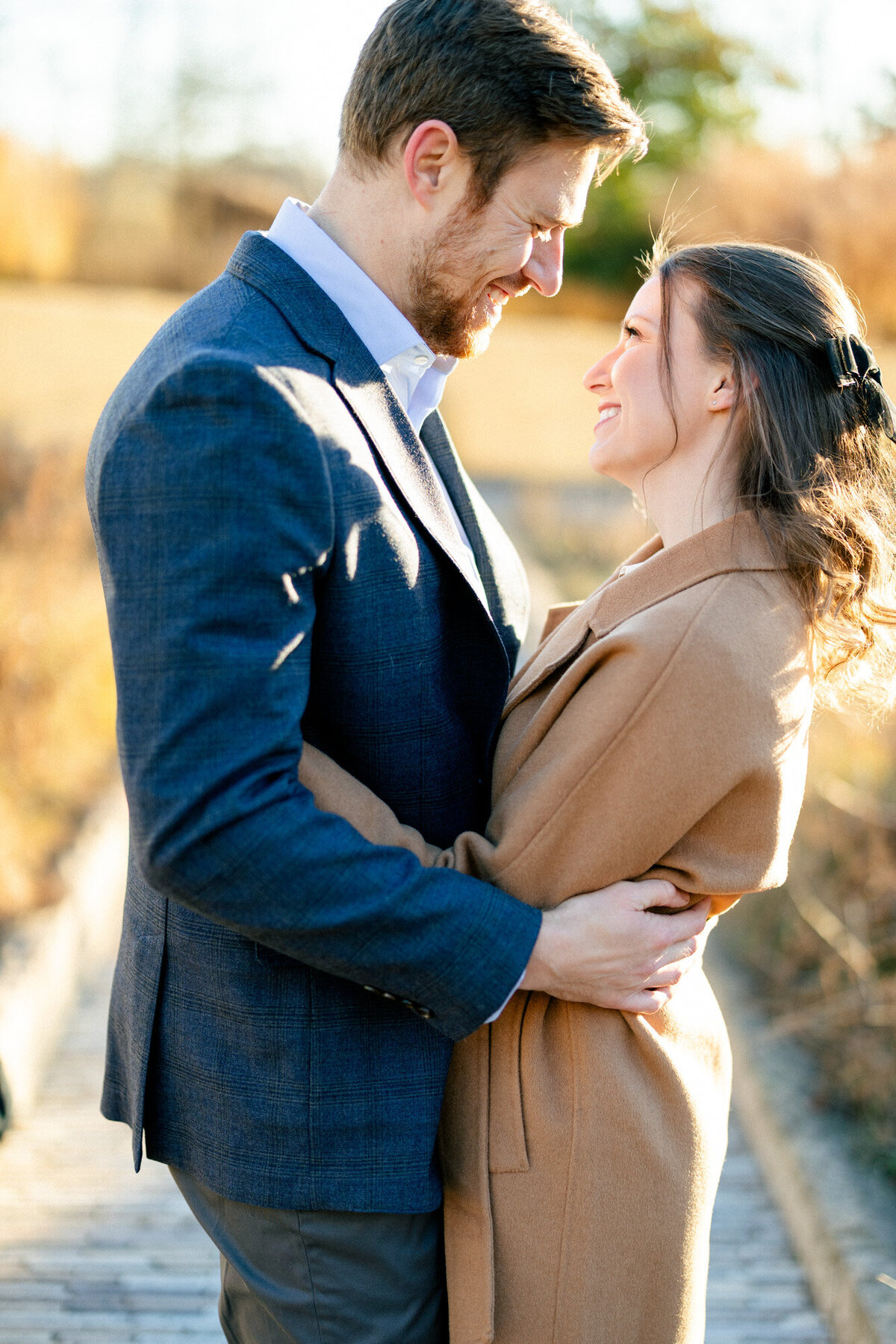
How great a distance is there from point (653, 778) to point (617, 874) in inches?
5.9

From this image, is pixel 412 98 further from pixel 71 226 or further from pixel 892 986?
pixel 71 226

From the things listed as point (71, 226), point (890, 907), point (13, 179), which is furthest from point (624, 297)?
point (890, 907)

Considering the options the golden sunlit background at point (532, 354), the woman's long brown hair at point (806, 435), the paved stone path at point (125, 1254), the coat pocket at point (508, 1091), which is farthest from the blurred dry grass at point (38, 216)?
the coat pocket at point (508, 1091)

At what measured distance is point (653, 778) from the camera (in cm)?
142

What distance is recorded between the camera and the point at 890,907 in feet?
12.0

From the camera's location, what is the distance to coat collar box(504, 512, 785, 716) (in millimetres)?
1535

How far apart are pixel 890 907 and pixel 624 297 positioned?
72.0ft

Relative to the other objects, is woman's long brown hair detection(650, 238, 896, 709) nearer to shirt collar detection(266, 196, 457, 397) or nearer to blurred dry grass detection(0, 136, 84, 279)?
shirt collar detection(266, 196, 457, 397)

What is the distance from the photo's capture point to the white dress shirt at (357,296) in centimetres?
160

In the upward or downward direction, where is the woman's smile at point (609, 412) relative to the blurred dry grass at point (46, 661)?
upward

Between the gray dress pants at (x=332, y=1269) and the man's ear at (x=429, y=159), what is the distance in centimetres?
143

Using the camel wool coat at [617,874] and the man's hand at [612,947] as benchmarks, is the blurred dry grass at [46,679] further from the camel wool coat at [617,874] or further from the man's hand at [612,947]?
the man's hand at [612,947]

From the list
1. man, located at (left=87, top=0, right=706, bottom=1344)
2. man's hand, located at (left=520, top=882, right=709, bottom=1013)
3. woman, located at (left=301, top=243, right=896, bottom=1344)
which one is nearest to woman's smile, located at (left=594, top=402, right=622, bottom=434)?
woman, located at (left=301, top=243, right=896, bottom=1344)

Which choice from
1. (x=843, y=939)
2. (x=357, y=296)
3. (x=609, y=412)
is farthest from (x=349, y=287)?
(x=843, y=939)
